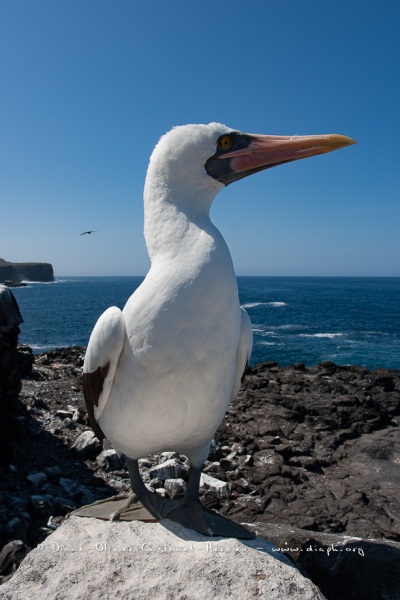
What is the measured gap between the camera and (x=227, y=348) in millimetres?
2766

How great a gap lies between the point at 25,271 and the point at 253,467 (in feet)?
444

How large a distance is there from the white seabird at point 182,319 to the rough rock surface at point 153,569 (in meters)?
0.32

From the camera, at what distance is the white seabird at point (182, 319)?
2.63m

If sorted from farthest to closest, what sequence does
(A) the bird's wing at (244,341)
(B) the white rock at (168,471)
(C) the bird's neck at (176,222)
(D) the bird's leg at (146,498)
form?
(B) the white rock at (168,471), (D) the bird's leg at (146,498), (A) the bird's wing at (244,341), (C) the bird's neck at (176,222)

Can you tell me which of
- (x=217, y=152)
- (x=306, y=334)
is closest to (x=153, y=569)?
(x=217, y=152)

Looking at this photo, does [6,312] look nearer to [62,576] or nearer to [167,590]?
[62,576]

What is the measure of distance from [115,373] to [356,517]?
16.1ft

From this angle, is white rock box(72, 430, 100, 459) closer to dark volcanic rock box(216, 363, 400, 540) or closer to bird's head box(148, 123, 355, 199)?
dark volcanic rock box(216, 363, 400, 540)

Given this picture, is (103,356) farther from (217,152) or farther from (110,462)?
(110,462)

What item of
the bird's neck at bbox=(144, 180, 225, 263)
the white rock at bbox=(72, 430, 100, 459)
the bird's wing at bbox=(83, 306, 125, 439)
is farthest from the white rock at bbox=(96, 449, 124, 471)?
the bird's neck at bbox=(144, 180, 225, 263)

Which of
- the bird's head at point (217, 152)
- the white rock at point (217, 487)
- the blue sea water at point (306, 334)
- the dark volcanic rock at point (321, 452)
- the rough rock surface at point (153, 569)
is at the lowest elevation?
the blue sea water at point (306, 334)

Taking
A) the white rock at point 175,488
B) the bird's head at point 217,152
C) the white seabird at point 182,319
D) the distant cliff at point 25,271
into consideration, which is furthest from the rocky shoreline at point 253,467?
the distant cliff at point 25,271

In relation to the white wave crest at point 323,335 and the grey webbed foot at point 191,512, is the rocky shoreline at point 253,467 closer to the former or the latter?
the grey webbed foot at point 191,512

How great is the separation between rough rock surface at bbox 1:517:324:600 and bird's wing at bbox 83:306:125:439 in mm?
923
